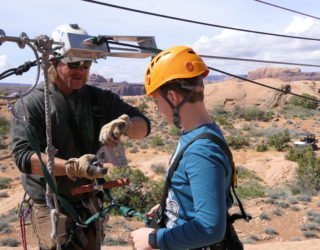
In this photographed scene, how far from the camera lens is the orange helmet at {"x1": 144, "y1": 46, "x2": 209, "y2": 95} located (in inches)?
78.5

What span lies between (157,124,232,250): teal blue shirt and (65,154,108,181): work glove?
0.45m

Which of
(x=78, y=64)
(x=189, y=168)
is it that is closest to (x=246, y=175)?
(x=78, y=64)

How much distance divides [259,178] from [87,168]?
14379mm

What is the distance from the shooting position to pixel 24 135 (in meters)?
2.70

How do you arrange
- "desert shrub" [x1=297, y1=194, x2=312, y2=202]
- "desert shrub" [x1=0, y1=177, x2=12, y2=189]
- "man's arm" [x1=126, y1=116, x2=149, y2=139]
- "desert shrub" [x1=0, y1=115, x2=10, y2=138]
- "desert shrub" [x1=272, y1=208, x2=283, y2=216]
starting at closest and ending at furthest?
"man's arm" [x1=126, y1=116, x2=149, y2=139] < "desert shrub" [x1=272, y1=208, x2=283, y2=216] < "desert shrub" [x1=297, y1=194, x2=312, y2=202] < "desert shrub" [x1=0, y1=177, x2=12, y2=189] < "desert shrub" [x1=0, y1=115, x2=10, y2=138]

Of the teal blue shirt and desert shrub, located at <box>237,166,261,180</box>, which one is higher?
the teal blue shirt

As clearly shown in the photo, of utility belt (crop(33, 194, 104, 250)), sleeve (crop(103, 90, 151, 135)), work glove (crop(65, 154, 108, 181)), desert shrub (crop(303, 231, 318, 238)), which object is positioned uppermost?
sleeve (crop(103, 90, 151, 135))

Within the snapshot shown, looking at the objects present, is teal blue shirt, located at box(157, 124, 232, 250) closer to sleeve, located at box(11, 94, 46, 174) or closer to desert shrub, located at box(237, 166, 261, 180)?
sleeve, located at box(11, 94, 46, 174)

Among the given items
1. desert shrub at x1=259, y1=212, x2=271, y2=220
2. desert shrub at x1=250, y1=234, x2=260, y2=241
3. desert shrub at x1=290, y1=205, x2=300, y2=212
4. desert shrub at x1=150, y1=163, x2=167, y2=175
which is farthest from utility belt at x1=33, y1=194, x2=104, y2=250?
desert shrub at x1=150, y1=163, x2=167, y2=175

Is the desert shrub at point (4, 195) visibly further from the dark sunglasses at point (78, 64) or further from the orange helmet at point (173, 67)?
the orange helmet at point (173, 67)

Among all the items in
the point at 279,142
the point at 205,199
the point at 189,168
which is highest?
the point at 189,168

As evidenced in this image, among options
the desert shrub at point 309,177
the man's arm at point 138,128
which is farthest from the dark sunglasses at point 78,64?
the desert shrub at point 309,177

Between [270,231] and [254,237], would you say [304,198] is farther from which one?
[254,237]

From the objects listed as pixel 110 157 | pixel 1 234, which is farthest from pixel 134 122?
pixel 1 234
